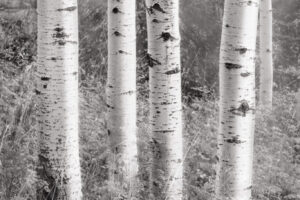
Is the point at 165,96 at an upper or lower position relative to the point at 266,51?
lower

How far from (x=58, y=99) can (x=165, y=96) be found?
1.13 metres

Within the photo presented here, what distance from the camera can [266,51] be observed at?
10.8 m

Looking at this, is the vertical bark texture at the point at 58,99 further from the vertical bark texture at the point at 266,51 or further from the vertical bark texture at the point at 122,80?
the vertical bark texture at the point at 266,51

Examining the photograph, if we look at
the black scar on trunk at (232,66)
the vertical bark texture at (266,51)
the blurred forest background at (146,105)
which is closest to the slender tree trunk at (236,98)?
the black scar on trunk at (232,66)

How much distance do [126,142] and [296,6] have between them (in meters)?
11.7

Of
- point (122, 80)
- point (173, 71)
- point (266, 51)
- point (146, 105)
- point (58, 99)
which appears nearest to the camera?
point (58, 99)

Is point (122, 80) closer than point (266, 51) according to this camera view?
Yes

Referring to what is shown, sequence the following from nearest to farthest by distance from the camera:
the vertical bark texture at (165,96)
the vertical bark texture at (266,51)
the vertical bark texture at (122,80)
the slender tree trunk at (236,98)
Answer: the vertical bark texture at (165,96), the slender tree trunk at (236,98), the vertical bark texture at (122,80), the vertical bark texture at (266,51)

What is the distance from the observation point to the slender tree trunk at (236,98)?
4.57 m

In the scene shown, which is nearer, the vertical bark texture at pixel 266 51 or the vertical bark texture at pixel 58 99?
the vertical bark texture at pixel 58 99

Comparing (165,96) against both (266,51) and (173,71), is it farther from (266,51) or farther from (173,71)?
(266,51)

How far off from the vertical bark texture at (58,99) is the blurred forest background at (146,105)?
182 mm

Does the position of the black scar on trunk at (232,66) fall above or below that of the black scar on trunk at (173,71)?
above

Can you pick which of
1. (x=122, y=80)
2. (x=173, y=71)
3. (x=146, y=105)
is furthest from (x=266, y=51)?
(x=173, y=71)
